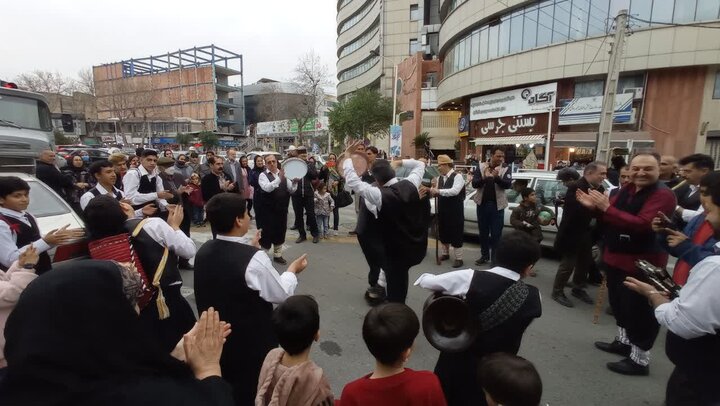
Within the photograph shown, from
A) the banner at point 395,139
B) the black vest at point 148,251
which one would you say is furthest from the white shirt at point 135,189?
the banner at point 395,139

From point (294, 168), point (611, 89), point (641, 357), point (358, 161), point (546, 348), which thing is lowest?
point (546, 348)

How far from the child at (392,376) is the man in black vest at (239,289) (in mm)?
690

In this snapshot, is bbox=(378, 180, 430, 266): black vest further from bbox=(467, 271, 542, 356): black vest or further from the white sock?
the white sock

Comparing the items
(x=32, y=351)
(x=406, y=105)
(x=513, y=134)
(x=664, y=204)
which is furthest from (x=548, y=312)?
(x=406, y=105)

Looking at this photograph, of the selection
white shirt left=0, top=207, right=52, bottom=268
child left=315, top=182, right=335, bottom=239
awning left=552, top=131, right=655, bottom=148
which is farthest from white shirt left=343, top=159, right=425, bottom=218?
awning left=552, top=131, right=655, bottom=148

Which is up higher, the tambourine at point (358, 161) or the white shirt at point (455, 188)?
the tambourine at point (358, 161)

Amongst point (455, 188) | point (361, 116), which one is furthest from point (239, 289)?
point (361, 116)

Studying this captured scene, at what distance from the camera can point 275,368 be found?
1687mm

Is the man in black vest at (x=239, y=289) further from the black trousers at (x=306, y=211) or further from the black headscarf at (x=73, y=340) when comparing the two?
the black trousers at (x=306, y=211)

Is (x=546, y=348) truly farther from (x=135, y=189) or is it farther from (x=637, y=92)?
(x=637, y=92)

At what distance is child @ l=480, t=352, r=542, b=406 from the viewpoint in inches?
58.0

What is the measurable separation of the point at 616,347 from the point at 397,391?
298cm

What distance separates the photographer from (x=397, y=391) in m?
1.58

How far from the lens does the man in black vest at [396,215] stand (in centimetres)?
357
